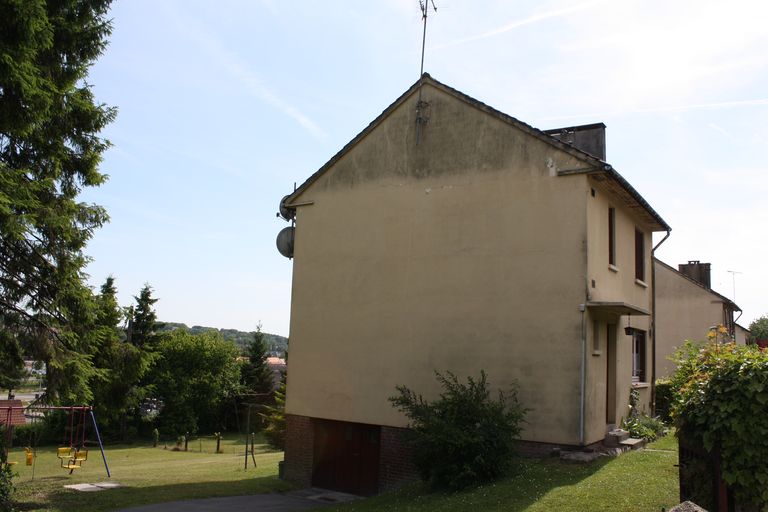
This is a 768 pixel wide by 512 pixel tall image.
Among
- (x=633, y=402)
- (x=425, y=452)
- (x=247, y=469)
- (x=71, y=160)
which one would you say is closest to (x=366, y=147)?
(x=71, y=160)

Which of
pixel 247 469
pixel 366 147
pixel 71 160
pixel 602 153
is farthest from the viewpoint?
pixel 247 469

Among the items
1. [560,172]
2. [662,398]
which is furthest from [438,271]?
[662,398]

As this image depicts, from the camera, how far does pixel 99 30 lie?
14.5 meters

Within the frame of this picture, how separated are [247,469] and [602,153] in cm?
1564

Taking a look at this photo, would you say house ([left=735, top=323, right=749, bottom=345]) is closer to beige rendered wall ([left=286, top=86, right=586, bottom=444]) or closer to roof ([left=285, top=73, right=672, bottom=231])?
roof ([left=285, top=73, right=672, bottom=231])

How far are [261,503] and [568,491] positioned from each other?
790cm

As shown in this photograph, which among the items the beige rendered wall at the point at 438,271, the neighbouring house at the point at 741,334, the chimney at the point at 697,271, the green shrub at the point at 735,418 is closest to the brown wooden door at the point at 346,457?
the beige rendered wall at the point at 438,271

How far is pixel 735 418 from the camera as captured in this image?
7.55m

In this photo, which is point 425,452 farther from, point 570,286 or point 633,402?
point 633,402

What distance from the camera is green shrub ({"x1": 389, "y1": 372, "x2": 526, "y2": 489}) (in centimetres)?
1237

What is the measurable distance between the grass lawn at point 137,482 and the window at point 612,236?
10591mm

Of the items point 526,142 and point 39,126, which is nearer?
point 39,126

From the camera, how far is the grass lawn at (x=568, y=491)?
1003 cm

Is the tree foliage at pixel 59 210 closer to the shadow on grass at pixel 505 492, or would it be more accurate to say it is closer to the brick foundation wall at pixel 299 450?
the brick foundation wall at pixel 299 450
